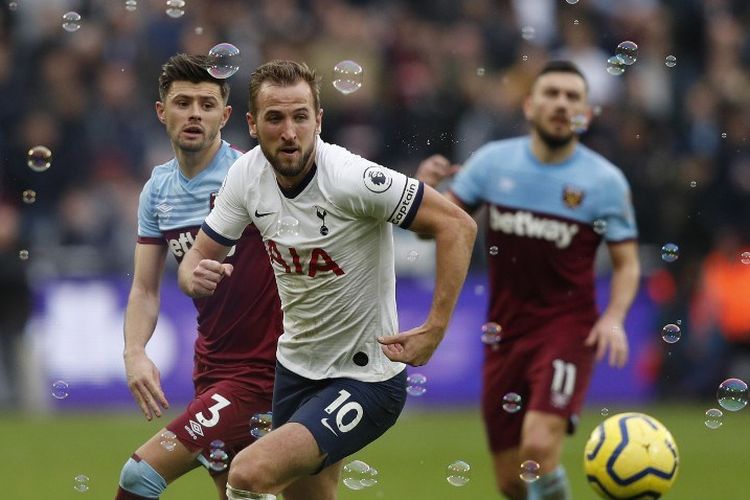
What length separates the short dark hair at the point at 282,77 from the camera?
7.37m

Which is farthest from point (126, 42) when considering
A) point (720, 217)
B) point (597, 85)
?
point (720, 217)

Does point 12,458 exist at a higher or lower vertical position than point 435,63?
lower

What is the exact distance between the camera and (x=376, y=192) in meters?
7.24

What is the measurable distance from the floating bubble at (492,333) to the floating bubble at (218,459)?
2.38 metres

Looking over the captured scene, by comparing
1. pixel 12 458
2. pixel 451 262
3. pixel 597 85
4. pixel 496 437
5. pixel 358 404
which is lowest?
pixel 12 458

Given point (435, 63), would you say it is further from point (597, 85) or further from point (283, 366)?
point (283, 366)

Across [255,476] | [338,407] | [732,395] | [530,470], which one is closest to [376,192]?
[338,407]

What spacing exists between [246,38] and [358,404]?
1041 cm

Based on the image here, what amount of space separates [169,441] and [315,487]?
0.82m

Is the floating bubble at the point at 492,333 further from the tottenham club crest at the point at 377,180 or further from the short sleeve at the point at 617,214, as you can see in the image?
the tottenham club crest at the point at 377,180

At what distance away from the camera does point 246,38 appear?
1728cm

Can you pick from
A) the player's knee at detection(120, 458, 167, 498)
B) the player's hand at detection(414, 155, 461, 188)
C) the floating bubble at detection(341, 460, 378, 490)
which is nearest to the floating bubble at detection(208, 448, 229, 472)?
the player's knee at detection(120, 458, 167, 498)

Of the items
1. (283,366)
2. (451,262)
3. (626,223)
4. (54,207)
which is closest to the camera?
(451,262)

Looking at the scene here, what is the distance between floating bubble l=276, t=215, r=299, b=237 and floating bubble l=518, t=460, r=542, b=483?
2.66 m
